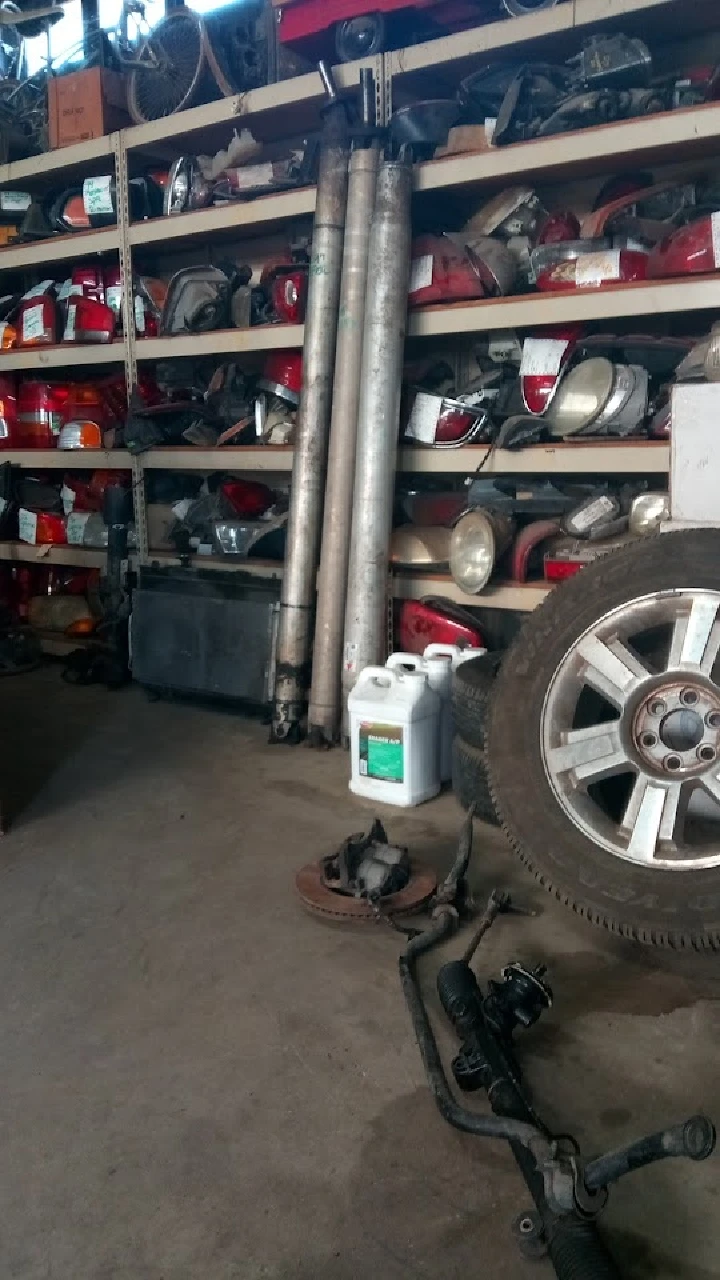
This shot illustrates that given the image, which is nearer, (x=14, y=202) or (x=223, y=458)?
(x=223, y=458)

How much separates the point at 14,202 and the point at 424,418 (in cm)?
326

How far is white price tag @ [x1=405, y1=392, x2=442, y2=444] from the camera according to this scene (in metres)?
3.90

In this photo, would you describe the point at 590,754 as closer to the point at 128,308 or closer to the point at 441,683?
the point at 441,683

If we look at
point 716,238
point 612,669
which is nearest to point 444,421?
point 716,238

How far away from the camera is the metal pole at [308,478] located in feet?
12.8

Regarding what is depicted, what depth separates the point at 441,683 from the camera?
11.0 feet

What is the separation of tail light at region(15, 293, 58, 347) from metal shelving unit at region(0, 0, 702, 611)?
239 millimetres

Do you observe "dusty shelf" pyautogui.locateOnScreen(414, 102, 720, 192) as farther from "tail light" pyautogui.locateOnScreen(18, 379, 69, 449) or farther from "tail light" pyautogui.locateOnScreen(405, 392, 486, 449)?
"tail light" pyautogui.locateOnScreen(18, 379, 69, 449)

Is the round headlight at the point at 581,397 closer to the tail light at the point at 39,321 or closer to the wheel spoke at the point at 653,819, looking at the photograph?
the wheel spoke at the point at 653,819

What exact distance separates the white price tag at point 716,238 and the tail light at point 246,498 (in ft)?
7.51

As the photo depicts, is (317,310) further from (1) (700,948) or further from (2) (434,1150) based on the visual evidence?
(2) (434,1150)

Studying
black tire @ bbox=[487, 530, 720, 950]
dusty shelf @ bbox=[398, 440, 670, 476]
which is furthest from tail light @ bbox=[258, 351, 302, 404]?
black tire @ bbox=[487, 530, 720, 950]

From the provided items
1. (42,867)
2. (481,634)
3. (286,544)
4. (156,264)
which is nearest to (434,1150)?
(42,867)

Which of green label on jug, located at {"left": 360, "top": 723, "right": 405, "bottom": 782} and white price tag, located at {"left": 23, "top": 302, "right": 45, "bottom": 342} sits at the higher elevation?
white price tag, located at {"left": 23, "top": 302, "right": 45, "bottom": 342}
